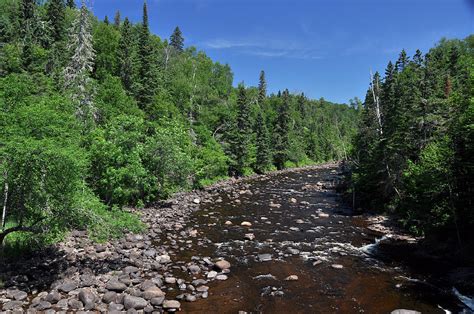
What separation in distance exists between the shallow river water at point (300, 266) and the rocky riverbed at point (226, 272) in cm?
5

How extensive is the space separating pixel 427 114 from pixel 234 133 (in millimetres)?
34201

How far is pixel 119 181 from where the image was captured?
25.9 m

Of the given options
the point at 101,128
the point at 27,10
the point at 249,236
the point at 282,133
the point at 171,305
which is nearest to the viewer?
the point at 171,305

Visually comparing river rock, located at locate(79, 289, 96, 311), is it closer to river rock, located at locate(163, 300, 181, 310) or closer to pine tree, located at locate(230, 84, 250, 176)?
river rock, located at locate(163, 300, 181, 310)

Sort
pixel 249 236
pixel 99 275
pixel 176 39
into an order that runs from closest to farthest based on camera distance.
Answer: pixel 99 275 → pixel 249 236 → pixel 176 39

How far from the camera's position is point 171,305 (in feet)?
42.7

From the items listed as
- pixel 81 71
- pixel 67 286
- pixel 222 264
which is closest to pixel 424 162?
pixel 222 264

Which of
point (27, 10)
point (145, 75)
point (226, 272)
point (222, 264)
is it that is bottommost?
point (226, 272)

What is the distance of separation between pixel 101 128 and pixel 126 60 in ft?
76.6

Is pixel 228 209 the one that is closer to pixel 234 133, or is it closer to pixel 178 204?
pixel 178 204

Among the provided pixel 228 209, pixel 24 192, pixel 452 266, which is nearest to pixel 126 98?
pixel 228 209

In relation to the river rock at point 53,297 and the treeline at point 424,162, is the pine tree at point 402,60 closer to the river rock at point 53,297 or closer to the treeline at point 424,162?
the treeline at point 424,162

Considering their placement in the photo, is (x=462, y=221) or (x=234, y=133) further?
(x=234, y=133)

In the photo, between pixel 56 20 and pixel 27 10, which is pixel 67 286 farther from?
pixel 27 10
